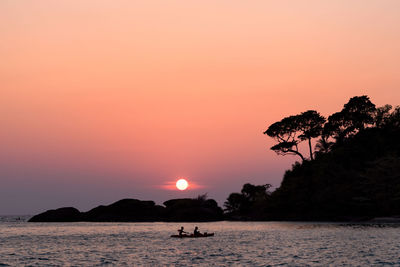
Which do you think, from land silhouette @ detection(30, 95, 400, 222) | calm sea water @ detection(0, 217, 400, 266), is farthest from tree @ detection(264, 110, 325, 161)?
calm sea water @ detection(0, 217, 400, 266)

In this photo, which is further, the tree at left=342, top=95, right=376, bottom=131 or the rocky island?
the rocky island

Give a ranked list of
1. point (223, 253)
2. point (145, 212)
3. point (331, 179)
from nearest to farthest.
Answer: point (223, 253) < point (331, 179) < point (145, 212)

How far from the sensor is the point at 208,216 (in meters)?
148

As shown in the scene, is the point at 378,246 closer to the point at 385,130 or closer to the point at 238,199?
the point at 385,130

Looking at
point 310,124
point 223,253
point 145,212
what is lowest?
point 223,253

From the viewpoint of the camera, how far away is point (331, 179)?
119 m

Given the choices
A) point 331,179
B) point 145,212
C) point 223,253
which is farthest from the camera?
point 145,212

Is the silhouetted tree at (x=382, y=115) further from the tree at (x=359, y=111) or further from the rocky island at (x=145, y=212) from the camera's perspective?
the rocky island at (x=145, y=212)

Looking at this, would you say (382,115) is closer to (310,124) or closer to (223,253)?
(310,124)

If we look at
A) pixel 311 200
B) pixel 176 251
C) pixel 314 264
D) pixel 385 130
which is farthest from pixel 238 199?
pixel 314 264

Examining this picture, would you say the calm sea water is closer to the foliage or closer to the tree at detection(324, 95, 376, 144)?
the foliage

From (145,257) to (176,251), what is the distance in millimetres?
6742

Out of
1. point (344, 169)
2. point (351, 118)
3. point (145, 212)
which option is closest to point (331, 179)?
point (344, 169)

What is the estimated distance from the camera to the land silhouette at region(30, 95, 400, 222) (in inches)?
4350
